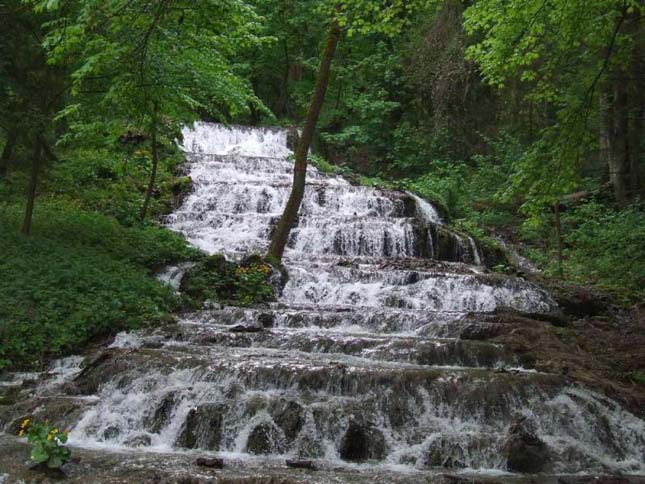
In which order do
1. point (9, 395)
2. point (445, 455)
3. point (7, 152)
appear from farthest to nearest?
point (7, 152), point (9, 395), point (445, 455)

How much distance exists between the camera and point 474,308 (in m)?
11.3

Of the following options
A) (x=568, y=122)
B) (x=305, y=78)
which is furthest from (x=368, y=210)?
(x=305, y=78)

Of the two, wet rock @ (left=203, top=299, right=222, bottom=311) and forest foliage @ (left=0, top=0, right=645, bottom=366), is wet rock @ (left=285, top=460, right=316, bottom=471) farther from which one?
wet rock @ (left=203, top=299, right=222, bottom=311)

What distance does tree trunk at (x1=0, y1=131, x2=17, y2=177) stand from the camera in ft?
34.0

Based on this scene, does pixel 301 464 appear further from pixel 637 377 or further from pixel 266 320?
pixel 637 377

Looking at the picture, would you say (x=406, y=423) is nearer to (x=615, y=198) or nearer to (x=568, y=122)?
(x=568, y=122)

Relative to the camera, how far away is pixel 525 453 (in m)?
5.52

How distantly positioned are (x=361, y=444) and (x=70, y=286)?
606 centimetres

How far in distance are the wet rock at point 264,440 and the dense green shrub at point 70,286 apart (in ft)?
12.7

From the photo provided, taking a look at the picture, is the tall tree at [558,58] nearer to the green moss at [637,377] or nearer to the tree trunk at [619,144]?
the green moss at [637,377]

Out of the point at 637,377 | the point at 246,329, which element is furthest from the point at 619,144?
the point at 246,329

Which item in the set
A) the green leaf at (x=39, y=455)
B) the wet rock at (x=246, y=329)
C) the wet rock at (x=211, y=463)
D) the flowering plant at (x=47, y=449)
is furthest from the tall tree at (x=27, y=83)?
the wet rock at (x=211, y=463)

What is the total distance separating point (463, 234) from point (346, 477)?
11.5 metres

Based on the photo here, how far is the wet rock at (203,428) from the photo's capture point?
5.96 metres
